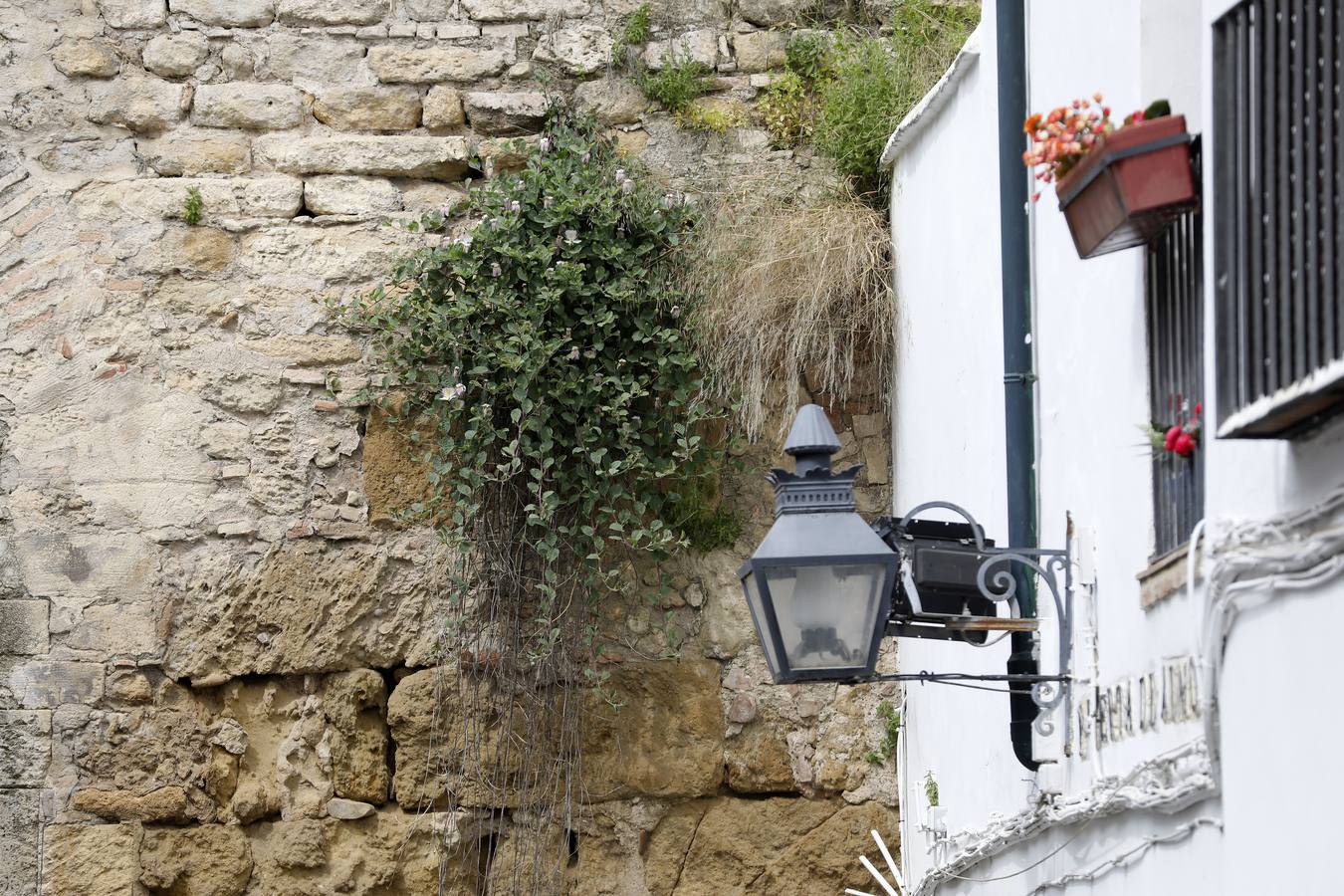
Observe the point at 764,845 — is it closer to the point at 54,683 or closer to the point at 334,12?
the point at 54,683

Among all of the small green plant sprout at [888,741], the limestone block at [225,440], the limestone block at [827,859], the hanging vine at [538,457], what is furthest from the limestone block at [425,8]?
the limestone block at [827,859]

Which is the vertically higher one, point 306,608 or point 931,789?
point 306,608

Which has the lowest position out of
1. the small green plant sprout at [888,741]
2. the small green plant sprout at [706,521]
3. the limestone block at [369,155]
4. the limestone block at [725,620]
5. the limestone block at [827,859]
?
the limestone block at [827,859]

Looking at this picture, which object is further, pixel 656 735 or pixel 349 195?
pixel 349 195

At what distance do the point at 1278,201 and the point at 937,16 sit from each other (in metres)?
3.58

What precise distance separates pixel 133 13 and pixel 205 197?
2.27 feet

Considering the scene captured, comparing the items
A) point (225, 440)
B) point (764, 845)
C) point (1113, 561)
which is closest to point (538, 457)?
point (225, 440)

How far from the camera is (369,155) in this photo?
576cm

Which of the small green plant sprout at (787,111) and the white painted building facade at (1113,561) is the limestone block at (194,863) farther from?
the small green plant sprout at (787,111)

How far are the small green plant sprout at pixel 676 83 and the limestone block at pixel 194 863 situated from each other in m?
2.74

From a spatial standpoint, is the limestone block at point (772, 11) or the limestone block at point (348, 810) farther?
the limestone block at point (772, 11)

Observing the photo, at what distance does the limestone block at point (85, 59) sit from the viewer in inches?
228

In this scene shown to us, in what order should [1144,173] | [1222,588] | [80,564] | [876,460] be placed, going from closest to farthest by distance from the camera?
[1222,588], [1144,173], [80,564], [876,460]

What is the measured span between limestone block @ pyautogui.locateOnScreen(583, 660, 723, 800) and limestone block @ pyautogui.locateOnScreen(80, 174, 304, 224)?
6.27 ft
